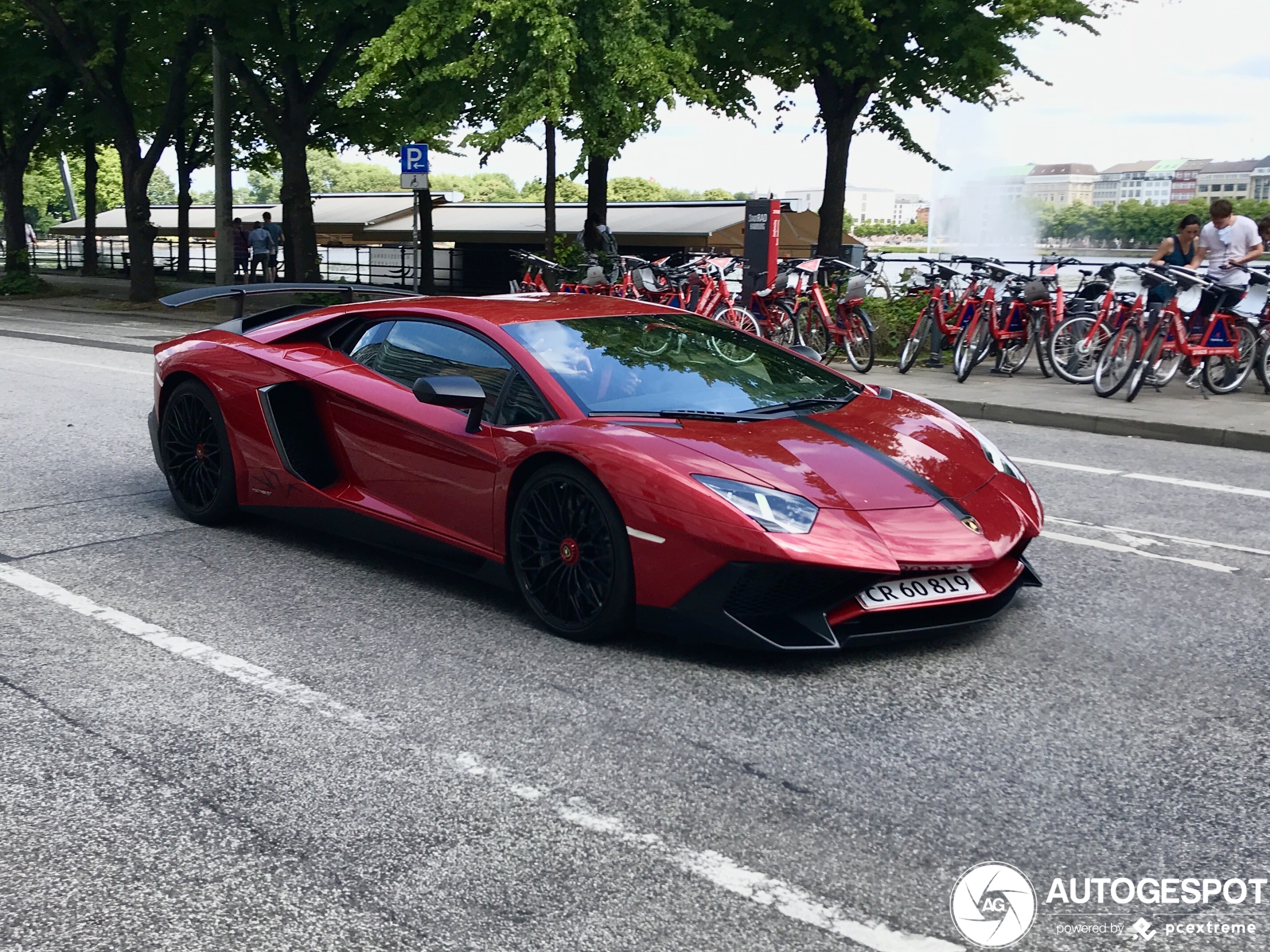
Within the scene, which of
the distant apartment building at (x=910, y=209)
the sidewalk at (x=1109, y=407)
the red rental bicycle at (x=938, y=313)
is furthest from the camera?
the distant apartment building at (x=910, y=209)

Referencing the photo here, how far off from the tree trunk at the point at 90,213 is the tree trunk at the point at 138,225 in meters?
15.5

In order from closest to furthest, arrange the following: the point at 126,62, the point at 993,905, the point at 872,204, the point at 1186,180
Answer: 1. the point at 993,905
2. the point at 126,62
3. the point at 1186,180
4. the point at 872,204

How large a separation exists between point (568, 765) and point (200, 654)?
1.69 meters

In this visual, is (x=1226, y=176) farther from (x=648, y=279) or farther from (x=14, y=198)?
(x=14, y=198)

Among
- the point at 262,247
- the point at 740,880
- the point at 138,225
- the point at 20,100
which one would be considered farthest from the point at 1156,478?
the point at 20,100

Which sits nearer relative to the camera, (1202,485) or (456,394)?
(456,394)

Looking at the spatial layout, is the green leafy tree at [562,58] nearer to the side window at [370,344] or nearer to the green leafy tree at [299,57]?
the green leafy tree at [299,57]

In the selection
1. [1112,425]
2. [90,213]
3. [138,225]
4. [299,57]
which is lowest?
[1112,425]

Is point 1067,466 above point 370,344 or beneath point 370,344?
beneath

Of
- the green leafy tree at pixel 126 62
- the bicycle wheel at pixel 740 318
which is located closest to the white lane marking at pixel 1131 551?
the bicycle wheel at pixel 740 318

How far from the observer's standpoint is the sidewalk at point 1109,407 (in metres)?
10.3

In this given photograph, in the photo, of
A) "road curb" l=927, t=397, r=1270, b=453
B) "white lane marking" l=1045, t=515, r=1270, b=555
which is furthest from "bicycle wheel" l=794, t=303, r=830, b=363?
"white lane marking" l=1045, t=515, r=1270, b=555

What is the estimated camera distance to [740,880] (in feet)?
10.1

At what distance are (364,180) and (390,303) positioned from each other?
185 meters
